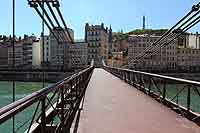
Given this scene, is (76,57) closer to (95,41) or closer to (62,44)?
(62,44)

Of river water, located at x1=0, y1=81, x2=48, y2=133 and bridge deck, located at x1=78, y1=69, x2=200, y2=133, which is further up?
bridge deck, located at x1=78, y1=69, x2=200, y2=133

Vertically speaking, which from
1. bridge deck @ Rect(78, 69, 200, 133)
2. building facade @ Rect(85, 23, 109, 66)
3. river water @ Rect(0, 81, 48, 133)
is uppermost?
building facade @ Rect(85, 23, 109, 66)

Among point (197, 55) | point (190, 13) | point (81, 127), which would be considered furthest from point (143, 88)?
point (197, 55)

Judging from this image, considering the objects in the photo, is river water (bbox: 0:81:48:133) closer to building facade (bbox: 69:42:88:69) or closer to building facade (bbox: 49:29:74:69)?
building facade (bbox: 49:29:74:69)

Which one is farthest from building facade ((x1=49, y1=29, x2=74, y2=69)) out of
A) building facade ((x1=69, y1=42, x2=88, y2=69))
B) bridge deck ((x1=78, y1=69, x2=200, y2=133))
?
→ bridge deck ((x1=78, y1=69, x2=200, y2=133))

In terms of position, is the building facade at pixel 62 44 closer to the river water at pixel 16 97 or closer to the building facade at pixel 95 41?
the river water at pixel 16 97

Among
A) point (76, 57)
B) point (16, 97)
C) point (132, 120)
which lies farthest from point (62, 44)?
point (76, 57)

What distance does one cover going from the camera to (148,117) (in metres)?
7.38

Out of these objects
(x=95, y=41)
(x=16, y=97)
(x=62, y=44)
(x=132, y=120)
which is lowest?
(x=16, y=97)

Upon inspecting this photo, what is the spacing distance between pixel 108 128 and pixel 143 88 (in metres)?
8.26

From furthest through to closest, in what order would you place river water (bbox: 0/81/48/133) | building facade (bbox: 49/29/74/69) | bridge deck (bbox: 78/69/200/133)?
building facade (bbox: 49/29/74/69) → river water (bbox: 0/81/48/133) → bridge deck (bbox: 78/69/200/133)

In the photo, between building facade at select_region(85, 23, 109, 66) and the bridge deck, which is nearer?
the bridge deck

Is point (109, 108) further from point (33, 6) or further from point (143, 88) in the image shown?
point (143, 88)

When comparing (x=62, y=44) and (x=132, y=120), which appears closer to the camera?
(x=132, y=120)
